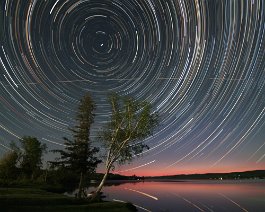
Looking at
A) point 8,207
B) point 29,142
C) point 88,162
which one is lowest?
point 8,207

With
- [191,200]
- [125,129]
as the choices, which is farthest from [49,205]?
[191,200]

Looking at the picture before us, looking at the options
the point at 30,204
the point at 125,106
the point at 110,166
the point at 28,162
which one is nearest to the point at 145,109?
the point at 125,106

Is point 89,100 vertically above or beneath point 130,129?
above

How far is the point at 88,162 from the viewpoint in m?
51.7

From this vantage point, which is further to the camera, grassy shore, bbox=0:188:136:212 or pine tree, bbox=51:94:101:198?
pine tree, bbox=51:94:101:198

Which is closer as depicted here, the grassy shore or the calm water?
the grassy shore

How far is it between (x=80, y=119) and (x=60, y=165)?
8.12 m

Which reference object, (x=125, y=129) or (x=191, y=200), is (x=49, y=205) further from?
(x=191, y=200)

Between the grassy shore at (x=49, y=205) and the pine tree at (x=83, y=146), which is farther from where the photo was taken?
the pine tree at (x=83, y=146)

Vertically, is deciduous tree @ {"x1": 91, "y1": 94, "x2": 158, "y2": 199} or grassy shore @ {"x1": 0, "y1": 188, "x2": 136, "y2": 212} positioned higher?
deciduous tree @ {"x1": 91, "y1": 94, "x2": 158, "y2": 199}

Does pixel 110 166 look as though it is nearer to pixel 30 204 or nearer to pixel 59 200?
pixel 59 200

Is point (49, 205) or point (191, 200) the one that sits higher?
point (191, 200)

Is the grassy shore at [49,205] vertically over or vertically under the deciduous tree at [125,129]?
under

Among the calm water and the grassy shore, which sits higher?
the calm water
